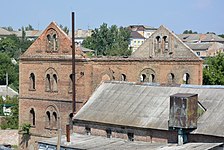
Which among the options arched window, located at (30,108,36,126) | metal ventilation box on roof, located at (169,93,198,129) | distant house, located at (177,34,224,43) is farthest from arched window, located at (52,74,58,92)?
distant house, located at (177,34,224,43)

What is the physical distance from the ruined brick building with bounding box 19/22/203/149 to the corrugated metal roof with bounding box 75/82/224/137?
1568 millimetres

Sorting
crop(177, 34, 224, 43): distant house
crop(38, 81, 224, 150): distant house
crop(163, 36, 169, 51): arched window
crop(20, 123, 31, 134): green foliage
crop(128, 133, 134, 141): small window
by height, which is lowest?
crop(20, 123, 31, 134): green foliage

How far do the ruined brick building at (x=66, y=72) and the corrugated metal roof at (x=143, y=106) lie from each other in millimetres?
1568

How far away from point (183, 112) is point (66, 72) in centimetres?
1002

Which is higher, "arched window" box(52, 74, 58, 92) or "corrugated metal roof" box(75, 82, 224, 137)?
"arched window" box(52, 74, 58, 92)

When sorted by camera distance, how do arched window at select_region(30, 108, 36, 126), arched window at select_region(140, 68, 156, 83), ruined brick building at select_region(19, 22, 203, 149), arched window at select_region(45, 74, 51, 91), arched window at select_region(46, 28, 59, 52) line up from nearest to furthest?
1. ruined brick building at select_region(19, 22, 203, 149)
2. arched window at select_region(46, 28, 59, 52)
3. arched window at select_region(45, 74, 51, 91)
4. arched window at select_region(140, 68, 156, 83)
5. arched window at select_region(30, 108, 36, 126)

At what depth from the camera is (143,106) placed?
89.1 ft

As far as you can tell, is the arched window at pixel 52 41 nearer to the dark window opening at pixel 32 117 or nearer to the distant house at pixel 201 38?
the dark window opening at pixel 32 117

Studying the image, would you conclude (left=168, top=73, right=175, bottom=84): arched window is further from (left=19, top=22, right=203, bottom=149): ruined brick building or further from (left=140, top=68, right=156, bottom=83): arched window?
(left=140, top=68, right=156, bottom=83): arched window

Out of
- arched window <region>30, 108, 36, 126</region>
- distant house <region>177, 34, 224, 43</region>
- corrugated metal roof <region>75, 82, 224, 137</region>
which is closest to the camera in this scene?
corrugated metal roof <region>75, 82, 224, 137</region>

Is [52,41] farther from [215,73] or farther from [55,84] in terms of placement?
[215,73]

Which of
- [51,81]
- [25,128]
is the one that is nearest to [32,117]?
[25,128]

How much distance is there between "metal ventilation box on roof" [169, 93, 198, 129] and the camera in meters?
24.0

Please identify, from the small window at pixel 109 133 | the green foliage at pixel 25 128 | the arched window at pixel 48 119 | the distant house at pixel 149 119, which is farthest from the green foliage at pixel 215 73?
the small window at pixel 109 133
